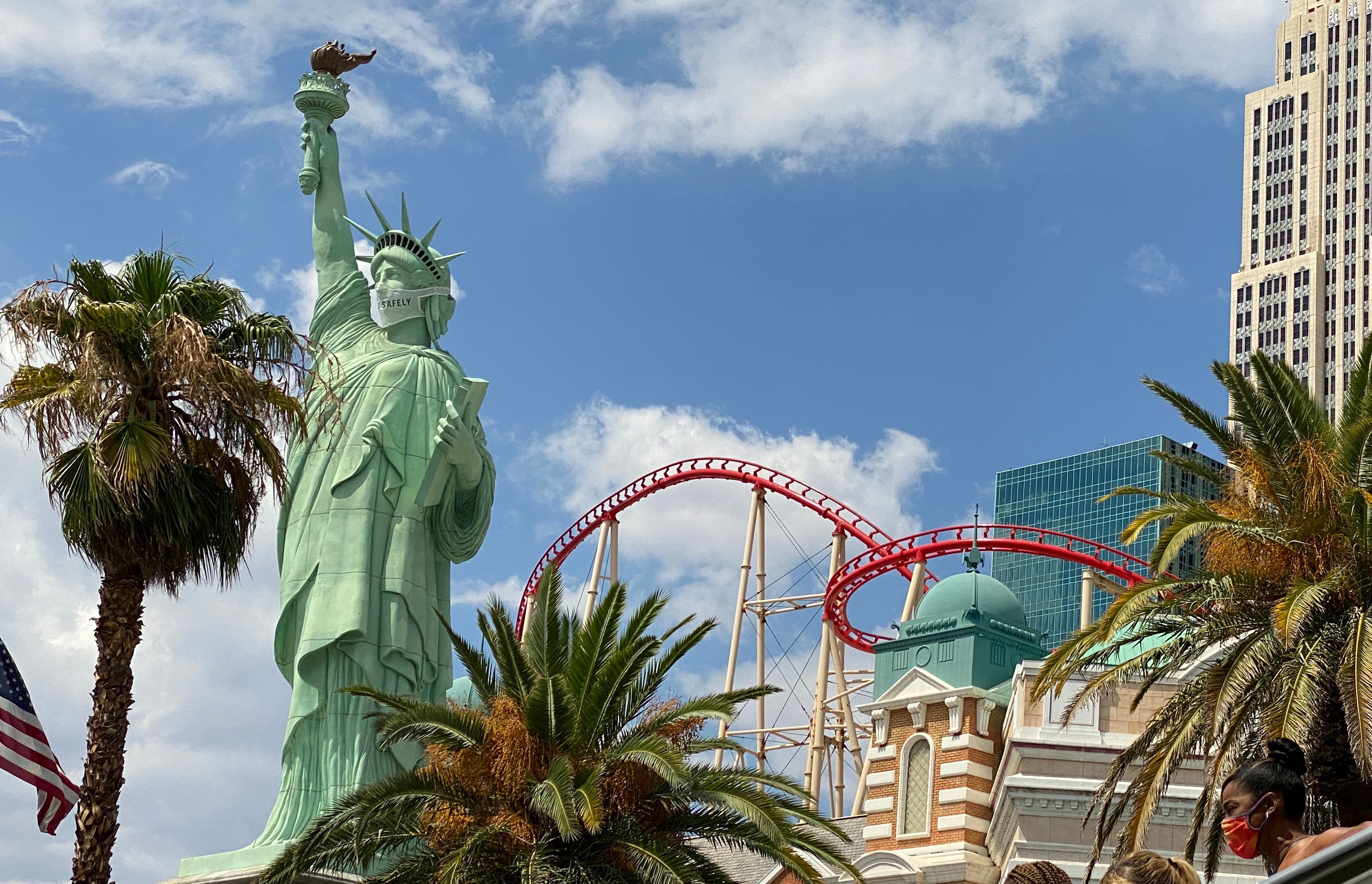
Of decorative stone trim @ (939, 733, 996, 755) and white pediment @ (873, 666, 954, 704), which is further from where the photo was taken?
white pediment @ (873, 666, 954, 704)

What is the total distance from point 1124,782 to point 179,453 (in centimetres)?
1185

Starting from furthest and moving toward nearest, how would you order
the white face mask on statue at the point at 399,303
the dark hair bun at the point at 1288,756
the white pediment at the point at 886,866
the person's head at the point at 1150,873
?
the white face mask on statue at the point at 399,303
the white pediment at the point at 886,866
the dark hair bun at the point at 1288,756
the person's head at the point at 1150,873

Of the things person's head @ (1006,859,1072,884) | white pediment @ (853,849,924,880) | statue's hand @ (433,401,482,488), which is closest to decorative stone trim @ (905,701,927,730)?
white pediment @ (853,849,924,880)

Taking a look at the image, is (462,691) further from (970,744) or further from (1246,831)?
(1246,831)

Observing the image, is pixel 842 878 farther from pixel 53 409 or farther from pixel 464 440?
pixel 53 409

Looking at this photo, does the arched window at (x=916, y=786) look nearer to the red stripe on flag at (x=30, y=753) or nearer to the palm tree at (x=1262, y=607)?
the palm tree at (x=1262, y=607)

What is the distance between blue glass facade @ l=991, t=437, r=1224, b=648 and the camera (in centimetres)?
10712

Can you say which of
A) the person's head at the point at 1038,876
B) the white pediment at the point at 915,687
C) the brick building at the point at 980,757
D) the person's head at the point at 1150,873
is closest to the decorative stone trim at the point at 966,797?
the brick building at the point at 980,757

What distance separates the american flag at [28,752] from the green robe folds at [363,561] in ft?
30.6

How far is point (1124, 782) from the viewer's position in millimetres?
22094

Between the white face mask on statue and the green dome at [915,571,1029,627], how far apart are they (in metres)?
9.74

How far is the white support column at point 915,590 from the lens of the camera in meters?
Result: 32.0

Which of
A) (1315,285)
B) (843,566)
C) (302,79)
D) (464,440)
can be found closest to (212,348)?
(464,440)

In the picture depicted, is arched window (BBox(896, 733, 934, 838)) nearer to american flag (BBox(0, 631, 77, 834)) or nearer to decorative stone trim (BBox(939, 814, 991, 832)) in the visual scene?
decorative stone trim (BBox(939, 814, 991, 832))
